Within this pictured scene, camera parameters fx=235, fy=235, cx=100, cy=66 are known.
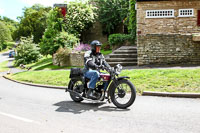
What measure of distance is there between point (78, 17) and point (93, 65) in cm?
2177

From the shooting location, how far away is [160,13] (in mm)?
18984

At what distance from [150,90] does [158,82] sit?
0.94 metres

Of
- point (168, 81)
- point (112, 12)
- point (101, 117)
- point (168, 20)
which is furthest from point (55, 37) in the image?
point (101, 117)

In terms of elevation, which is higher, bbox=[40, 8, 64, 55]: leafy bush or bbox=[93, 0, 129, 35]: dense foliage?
bbox=[93, 0, 129, 35]: dense foliage

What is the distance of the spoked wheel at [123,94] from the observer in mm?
6047

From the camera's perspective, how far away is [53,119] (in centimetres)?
553

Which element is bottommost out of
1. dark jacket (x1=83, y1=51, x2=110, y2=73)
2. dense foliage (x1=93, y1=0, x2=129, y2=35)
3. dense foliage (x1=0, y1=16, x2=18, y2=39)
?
dark jacket (x1=83, y1=51, x2=110, y2=73)

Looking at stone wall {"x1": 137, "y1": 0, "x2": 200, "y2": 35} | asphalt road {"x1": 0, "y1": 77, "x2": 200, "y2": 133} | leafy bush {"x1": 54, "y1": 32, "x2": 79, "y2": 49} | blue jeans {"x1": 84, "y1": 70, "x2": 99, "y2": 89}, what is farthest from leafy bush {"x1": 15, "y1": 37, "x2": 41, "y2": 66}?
blue jeans {"x1": 84, "y1": 70, "x2": 99, "y2": 89}

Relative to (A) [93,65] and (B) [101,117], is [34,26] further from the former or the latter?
(B) [101,117]

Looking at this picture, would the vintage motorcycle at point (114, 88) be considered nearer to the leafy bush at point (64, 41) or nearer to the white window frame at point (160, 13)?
the white window frame at point (160, 13)

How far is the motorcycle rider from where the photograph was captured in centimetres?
648

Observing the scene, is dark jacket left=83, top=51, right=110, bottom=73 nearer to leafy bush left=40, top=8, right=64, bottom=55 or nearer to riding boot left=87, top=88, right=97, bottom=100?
riding boot left=87, top=88, right=97, bottom=100

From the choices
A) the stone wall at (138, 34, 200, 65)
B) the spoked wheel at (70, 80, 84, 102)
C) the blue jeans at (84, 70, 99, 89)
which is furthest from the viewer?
the stone wall at (138, 34, 200, 65)

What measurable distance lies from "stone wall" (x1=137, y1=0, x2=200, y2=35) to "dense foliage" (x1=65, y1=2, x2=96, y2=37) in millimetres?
9854
